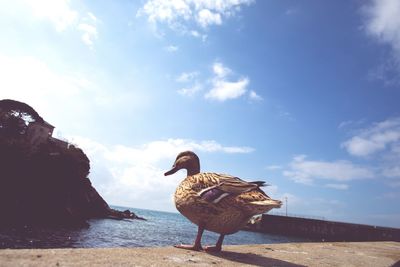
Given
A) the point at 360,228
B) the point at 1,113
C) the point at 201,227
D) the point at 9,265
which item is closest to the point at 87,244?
the point at 201,227

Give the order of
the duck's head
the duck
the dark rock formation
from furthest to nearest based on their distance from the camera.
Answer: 1. the dark rock formation
2. the duck's head
3. the duck

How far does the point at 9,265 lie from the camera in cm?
175

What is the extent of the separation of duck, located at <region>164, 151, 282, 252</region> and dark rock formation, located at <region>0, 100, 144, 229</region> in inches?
1285

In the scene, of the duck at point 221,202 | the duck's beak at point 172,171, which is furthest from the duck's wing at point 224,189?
the duck's beak at point 172,171

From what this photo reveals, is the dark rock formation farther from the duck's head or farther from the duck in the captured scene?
the duck

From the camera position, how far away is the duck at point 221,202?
3.40 meters

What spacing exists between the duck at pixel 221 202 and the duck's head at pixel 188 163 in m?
0.66

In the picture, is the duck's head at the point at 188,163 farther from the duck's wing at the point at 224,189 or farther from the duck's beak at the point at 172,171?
the duck's wing at the point at 224,189

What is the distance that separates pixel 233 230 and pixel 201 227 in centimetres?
42

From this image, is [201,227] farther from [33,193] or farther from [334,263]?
[33,193]

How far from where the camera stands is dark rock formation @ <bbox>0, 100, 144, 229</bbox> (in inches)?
1348

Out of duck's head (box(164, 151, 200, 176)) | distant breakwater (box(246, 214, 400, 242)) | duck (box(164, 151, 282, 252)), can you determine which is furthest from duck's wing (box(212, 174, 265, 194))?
distant breakwater (box(246, 214, 400, 242))

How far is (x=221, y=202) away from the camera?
3.42 metres

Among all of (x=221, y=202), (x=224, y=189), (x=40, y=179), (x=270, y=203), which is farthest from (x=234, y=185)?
(x=40, y=179)
